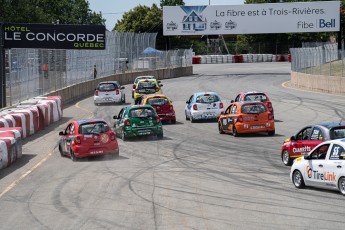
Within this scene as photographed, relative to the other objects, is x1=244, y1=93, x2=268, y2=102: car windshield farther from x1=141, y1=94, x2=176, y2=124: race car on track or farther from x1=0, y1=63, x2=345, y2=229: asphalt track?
x1=141, y1=94, x2=176, y2=124: race car on track

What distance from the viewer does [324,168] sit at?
51.2 feet

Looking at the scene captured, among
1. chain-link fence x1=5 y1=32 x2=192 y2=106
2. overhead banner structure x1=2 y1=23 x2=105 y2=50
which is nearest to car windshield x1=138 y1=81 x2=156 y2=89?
overhead banner structure x1=2 y1=23 x2=105 y2=50

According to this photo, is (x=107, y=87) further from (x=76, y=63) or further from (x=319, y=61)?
(x=319, y=61)

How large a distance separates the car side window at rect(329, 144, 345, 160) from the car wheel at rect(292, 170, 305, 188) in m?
1.16

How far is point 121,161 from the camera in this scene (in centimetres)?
2212

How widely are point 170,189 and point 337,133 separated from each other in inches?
183

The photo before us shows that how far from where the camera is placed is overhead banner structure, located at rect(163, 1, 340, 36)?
77250 mm

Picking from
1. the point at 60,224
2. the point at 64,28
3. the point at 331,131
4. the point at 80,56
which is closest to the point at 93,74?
the point at 80,56

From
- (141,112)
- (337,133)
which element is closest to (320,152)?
(337,133)

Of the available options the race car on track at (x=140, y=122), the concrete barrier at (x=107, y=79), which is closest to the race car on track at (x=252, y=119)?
the race car on track at (x=140, y=122)

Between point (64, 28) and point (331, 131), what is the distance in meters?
25.6

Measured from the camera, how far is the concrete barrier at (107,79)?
160 ft

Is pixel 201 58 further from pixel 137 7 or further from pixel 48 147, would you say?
pixel 48 147

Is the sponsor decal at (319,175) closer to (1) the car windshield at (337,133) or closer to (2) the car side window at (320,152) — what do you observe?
(2) the car side window at (320,152)
